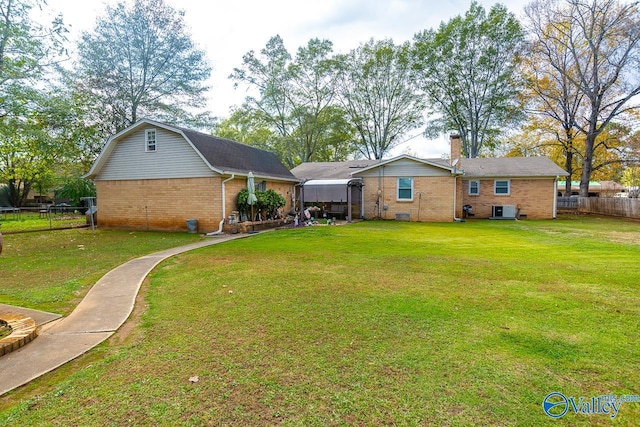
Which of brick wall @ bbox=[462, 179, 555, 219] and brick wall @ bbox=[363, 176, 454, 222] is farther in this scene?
brick wall @ bbox=[462, 179, 555, 219]

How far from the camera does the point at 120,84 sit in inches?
904

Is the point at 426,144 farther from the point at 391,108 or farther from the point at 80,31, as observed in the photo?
the point at 80,31

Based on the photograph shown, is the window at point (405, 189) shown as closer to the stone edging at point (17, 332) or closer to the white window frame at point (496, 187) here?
the white window frame at point (496, 187)

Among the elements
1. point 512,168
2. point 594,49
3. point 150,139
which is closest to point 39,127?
point 150,139

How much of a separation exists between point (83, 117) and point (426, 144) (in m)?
31.1

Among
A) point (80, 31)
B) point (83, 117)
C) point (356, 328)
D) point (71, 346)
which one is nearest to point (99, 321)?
point (71, 346)

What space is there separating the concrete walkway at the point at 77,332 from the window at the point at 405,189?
1532 centimetres

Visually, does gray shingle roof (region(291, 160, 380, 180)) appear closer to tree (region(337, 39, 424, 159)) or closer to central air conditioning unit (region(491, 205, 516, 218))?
central air conditioning unit (region(491, 205, 516, 218))

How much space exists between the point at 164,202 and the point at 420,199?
1344 cm

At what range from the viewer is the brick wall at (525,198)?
2036cm

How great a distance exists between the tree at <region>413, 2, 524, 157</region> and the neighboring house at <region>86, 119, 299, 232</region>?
22983 mm

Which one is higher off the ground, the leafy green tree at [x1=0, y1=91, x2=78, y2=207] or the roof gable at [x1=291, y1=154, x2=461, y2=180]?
the leafy green tree at [x1=0, y1=91, x2=78, y2=207]

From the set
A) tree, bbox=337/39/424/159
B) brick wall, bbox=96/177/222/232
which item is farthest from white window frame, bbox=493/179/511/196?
brick wall, bbox=96/177/222/232

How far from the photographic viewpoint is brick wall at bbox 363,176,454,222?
60.1ft
